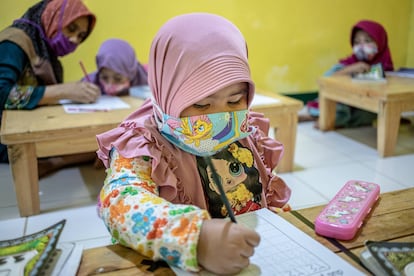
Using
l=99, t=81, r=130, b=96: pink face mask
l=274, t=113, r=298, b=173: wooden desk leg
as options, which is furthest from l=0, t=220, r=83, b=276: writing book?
l=99, t=81, r=130, b=96: pink face mask

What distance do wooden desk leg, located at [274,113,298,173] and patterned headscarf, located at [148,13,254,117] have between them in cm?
121

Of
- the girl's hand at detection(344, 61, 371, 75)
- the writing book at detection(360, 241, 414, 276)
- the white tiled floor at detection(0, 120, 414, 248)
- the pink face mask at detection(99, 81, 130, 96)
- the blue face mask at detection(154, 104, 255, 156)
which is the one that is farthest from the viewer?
the girl's hand at detection(344, 61, 371, 75)

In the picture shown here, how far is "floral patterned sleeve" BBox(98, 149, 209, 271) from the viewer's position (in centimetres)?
56

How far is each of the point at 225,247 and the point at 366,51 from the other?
8.47 ft

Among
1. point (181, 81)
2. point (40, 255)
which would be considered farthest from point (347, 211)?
point (40, 255)

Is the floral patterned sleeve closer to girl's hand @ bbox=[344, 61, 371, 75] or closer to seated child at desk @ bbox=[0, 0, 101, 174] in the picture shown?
seated child at desk @ bbox=[0, 0, 101, 174]

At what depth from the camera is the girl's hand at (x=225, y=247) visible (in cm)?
54

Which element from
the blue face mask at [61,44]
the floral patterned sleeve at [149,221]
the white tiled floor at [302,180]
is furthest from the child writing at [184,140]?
the blue face mask at [61,44]

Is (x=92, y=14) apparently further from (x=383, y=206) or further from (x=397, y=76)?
(x=397, y=76)

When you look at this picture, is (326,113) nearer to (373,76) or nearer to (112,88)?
(373,76)

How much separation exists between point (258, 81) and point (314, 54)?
1.84 feet

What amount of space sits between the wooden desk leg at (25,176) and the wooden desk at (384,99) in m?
1.67

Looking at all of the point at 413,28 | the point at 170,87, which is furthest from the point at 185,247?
the point at 413,28

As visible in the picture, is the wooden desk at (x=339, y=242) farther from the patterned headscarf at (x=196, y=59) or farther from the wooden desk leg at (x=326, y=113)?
the wooden desk leg at (x=326, y=113)
